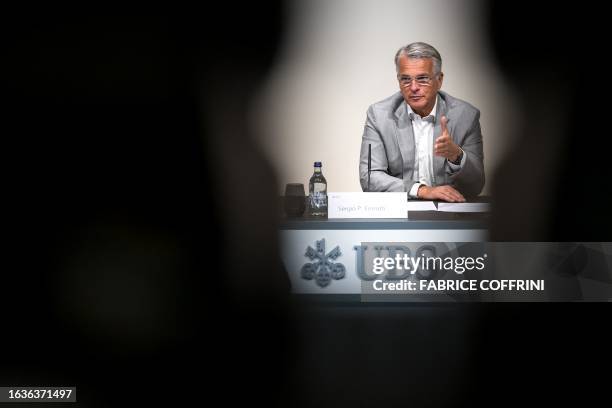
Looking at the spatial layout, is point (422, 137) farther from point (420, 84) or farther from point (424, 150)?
point (420, 84)

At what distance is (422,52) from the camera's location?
90.4 inches

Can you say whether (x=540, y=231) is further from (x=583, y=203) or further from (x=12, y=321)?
(x=12, y=321)

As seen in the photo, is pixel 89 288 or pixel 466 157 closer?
pixel 89 288

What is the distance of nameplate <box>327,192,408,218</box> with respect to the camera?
6.05 ft

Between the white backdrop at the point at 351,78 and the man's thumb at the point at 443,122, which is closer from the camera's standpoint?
the man's thumb at the point at 443,122

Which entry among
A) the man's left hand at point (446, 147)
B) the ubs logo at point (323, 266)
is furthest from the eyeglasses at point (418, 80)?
the ubs logo at point (323, 266)

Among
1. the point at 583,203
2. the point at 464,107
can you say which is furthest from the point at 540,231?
the point at 464,107

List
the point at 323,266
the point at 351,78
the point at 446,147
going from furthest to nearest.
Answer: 1. the point at 351,78
2. the point at 446,147
3. the point at 323,266

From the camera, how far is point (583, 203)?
1922mm

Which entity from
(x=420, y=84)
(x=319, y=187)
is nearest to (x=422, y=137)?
(x=420, y=84)

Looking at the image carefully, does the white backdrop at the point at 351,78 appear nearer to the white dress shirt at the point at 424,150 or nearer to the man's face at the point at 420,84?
the man's face at the point at 420,84

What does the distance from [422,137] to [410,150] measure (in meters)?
0.08

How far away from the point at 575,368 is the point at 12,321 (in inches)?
74.7

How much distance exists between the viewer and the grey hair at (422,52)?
2.28m
